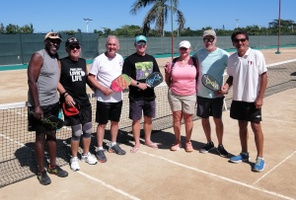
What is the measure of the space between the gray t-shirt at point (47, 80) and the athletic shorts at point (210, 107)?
7.92 feet

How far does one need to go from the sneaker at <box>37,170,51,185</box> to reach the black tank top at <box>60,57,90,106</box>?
1.09 metres

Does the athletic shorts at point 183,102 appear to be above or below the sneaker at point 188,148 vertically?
above

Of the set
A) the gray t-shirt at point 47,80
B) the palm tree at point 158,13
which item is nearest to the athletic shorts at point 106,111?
the gray t-shirt at point 47,80

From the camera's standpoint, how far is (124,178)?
462cm

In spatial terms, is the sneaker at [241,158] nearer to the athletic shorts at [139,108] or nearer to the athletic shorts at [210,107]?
the athletic shorts at [210,107]

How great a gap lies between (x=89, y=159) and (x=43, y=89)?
4.92ft

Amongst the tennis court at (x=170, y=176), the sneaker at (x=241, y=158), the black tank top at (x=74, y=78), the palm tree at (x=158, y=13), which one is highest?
the palm tree at (x=158, y=13)

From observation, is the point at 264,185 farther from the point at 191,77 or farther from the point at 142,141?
the point at 142,141

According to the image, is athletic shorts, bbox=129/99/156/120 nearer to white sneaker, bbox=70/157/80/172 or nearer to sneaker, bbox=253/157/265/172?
white sneaker, bbox=70/157/80/172

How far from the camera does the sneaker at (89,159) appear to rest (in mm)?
5133

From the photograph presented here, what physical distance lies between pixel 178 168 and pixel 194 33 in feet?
160

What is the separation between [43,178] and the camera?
4.46m

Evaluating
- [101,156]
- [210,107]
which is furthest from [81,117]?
[210,107]

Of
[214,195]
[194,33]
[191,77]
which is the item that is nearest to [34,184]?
[214,195]
